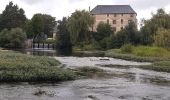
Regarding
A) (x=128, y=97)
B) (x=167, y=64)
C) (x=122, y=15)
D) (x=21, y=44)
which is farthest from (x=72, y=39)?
(x=128, y=97)

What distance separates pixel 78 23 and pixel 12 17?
40331 mm

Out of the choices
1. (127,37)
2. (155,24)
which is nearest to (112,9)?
(127,37)

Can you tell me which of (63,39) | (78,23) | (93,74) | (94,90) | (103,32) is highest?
(78,23)

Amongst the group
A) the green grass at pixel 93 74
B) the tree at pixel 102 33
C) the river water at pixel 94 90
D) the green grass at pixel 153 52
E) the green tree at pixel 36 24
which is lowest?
the river water at pixel 94 90

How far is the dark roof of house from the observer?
411 ft

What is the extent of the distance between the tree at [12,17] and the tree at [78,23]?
3593cm

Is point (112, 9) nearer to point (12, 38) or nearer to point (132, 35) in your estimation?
point (132, 35)

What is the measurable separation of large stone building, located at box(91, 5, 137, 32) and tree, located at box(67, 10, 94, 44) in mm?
19565

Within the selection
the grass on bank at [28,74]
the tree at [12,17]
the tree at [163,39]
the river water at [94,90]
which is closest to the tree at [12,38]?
the tree at [12,17]

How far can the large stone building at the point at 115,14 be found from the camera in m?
125

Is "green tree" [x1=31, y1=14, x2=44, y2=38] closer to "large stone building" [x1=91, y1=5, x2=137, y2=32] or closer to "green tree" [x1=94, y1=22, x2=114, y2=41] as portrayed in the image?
"large stone building" [x1=91, y1=5, x2=137, y2=32]

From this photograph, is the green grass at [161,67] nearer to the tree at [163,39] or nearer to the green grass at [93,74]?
the green grass at [93,74]

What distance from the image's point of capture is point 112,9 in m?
126

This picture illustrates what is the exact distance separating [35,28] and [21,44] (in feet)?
56.2
